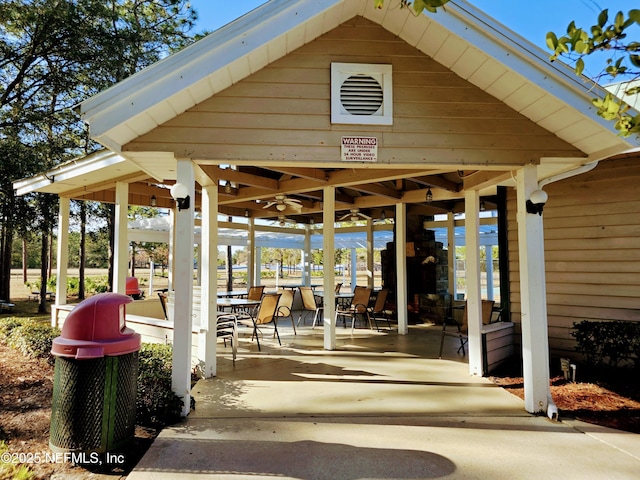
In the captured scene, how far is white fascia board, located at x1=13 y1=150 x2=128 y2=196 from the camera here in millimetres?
4951

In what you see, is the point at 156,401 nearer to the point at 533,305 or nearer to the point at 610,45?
the point at 533,305

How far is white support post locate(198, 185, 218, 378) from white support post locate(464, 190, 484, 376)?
3101 mm

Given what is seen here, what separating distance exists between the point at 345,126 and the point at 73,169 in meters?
4.33

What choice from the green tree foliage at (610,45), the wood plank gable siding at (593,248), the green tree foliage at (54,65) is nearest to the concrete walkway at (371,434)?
the wood plank gable siding at (593,248)

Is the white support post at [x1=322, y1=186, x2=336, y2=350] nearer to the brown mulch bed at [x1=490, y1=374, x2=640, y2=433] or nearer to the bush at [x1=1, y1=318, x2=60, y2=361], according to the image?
the brown mulch bed at [x1=490, y1=374, x2=640, y2=433]

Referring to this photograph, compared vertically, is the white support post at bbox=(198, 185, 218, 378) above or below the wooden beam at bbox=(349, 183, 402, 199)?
below

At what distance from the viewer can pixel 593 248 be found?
4.77 meters

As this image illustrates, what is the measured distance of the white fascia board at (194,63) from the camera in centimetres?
296

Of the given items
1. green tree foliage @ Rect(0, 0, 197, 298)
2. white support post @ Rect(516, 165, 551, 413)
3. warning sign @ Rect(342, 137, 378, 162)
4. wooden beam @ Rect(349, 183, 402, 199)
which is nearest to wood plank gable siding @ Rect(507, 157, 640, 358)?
white support post @ Rect(516, 165, 551, 413)

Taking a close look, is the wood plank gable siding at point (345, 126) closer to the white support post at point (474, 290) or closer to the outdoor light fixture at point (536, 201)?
the outdoor light fixture at point (536, 201)

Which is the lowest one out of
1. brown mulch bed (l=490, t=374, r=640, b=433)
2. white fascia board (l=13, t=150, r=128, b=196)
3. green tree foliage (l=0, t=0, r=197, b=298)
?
brown mulch bed (l=490, t=374, r=640, b=433)

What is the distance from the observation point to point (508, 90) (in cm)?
333

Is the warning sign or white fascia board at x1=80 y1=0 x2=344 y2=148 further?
the warning sign

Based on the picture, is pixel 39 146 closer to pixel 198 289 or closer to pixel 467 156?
pixel 198 289
